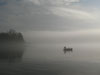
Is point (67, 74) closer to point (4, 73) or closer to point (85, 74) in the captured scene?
point (85, 74)

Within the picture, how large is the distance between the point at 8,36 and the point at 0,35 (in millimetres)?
7113

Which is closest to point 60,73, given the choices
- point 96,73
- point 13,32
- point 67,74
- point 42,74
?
point 67,74

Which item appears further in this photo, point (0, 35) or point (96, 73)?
point (0, 35)

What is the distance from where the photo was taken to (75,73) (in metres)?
44.5

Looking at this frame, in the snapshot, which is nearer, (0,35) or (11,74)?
(11,74)

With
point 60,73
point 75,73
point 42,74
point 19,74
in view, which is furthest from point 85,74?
point 19,74

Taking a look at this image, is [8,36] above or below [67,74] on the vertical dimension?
above

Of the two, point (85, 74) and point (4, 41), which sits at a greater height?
point (4, 41)

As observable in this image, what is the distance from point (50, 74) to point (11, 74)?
7621 mm

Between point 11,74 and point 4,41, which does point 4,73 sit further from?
point 4,41

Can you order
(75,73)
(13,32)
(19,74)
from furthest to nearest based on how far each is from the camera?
(13,32) < (75,73) < (19,74)

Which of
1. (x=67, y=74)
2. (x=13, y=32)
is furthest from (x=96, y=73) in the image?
(x=13, y=32)

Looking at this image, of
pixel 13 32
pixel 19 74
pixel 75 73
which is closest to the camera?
pixel 19 74

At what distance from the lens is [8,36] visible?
7510 inches
